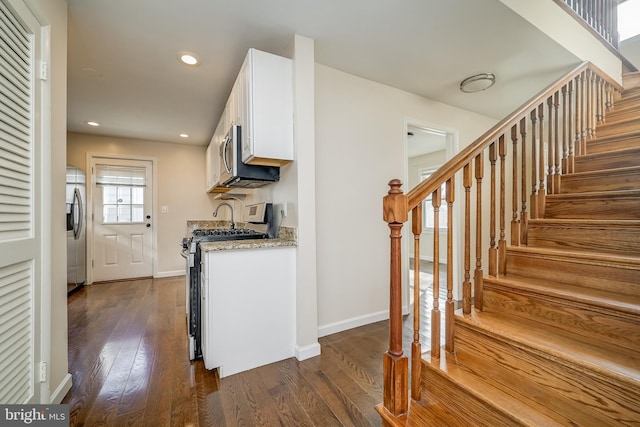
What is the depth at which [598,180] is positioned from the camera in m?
1.77

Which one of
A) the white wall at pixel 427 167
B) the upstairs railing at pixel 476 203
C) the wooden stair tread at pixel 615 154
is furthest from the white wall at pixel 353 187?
the white wall at pixel 427 167

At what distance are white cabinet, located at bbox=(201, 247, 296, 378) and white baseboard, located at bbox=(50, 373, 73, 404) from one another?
734mm

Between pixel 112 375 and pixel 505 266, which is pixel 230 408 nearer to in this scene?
pixel 112 375

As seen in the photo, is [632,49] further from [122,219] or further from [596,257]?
[122,219]

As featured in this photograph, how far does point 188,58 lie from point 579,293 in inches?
118

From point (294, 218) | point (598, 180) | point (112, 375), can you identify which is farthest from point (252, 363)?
point (598, 180)

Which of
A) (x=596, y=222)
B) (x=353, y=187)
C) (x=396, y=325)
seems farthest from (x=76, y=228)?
(x=596, y=222)

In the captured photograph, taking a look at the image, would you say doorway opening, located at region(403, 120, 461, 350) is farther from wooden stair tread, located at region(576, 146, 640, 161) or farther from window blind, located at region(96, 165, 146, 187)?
window blind, located at region(96, 165, 146, 187)

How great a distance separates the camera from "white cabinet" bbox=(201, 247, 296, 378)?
170 centimetres

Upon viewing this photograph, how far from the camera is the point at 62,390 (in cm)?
148

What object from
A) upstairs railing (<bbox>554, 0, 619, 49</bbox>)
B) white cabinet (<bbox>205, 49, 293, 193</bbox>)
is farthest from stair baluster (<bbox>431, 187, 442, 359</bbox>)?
upstairs railing (<bbox>554, 0, 619, 49</bbox>)

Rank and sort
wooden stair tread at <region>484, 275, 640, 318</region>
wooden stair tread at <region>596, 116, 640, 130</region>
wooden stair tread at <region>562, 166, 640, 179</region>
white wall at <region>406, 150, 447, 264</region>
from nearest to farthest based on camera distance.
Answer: wooden stair tread at <region>484, 275, 640, 318</region> < wooden stair tread at <region>562, 166, 640, 179</region> < wooden stair tread at <region>596, 116, 640, 130</region> < white wall at <region>406, 150, 447, 264</region>

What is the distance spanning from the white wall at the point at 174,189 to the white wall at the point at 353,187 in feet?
8.27

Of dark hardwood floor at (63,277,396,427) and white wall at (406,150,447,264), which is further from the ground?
white wall at (406,150,447,264)
